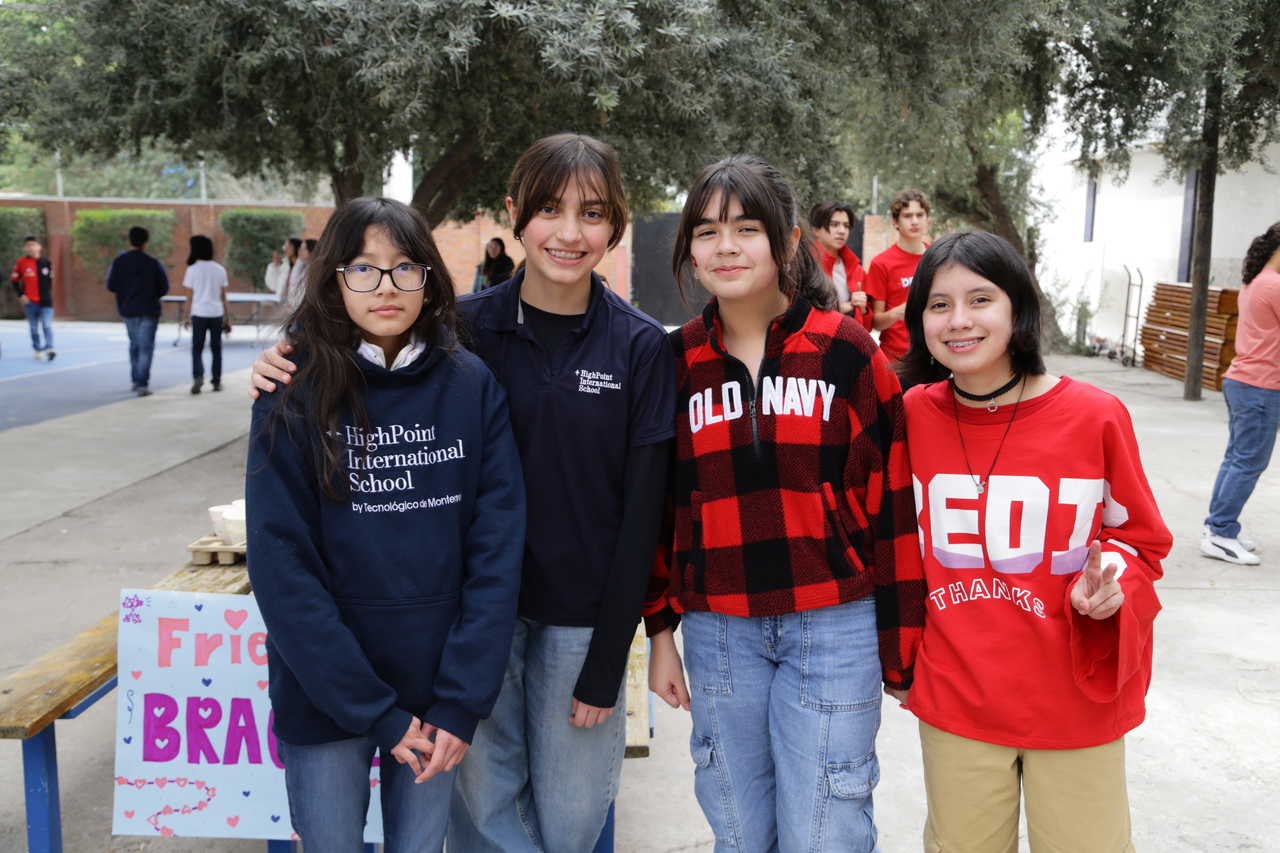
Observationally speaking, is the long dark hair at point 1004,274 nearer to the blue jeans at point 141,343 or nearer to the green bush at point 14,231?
the blue jeans at point 141,343

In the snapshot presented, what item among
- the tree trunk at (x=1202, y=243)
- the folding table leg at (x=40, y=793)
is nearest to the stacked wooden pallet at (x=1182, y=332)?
the tree trunk at (x=1202, y=243)

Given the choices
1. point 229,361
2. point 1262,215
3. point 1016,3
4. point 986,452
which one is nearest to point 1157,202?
point 1262,215

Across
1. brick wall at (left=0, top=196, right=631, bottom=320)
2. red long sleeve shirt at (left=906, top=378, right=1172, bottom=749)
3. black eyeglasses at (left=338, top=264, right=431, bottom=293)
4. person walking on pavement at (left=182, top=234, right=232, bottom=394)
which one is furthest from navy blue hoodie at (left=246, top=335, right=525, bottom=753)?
brick wall at (left=0, top=196, right=631, bottom=320)

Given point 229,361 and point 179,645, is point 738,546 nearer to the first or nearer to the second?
point 179,645

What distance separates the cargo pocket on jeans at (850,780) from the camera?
5.75 feet

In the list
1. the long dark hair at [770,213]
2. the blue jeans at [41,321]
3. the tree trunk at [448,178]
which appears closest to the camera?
the long dark hair at [770,213]

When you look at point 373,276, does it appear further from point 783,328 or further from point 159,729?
point 159,729

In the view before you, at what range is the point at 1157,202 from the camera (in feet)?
51.9

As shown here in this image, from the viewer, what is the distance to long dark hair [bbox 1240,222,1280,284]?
16.5 feet

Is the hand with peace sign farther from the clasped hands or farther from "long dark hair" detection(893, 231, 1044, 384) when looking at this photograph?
the clasped hands

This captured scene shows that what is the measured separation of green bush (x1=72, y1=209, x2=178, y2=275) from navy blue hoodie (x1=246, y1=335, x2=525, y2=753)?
80.0 ft

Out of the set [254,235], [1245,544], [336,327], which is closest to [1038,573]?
[336,327]

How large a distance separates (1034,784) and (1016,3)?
6106mm

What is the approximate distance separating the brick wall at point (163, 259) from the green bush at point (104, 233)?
0.94 feet
